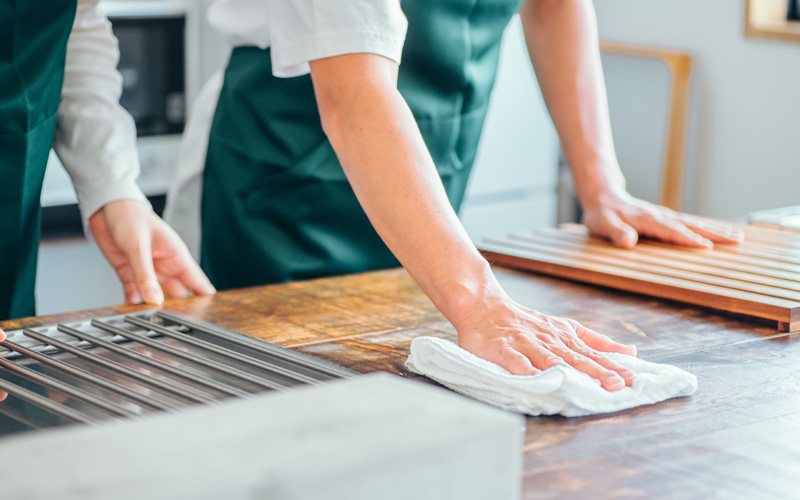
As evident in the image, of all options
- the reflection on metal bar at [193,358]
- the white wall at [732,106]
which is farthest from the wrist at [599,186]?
the white wall at [732,106]

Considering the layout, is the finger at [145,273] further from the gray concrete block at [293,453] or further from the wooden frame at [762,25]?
the wooden frame at [762,25]

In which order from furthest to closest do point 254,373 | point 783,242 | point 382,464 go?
1. point 783,242
2. point 254,373
3. point 382,464

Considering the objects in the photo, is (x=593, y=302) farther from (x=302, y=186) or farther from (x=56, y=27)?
(x=56, y=27)

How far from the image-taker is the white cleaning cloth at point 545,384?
67 centimetres

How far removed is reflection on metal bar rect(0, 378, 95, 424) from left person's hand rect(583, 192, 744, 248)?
72 centimetres

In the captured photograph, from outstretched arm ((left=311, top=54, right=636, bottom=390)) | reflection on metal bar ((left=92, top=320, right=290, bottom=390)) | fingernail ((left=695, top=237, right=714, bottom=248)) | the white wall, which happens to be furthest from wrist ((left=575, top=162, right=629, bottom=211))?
the white wall

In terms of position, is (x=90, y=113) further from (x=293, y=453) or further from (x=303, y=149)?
(x=293, y=453)

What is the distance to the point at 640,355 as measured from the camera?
0.82 meters

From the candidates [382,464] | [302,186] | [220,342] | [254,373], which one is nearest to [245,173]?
[302,186]

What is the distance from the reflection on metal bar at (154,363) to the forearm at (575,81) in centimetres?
71

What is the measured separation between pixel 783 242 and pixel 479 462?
86 centimetres

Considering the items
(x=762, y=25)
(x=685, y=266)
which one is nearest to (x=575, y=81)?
(x=685, y=266)

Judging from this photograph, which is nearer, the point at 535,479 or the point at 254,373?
the point at 535,479

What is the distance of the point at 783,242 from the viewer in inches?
46.1
